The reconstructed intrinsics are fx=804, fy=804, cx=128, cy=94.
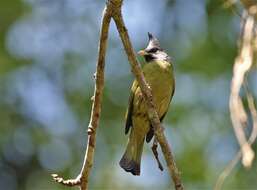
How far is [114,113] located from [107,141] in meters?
0.44

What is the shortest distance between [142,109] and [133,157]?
0.96 ft

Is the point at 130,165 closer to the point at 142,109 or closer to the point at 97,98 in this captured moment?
the point at 142,109

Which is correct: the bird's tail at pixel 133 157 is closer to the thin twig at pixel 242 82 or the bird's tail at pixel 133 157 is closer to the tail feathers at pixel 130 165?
the tail feathers at pixel 130 165

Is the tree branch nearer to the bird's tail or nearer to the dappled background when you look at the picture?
the bird's tail

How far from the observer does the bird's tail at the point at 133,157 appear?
Answer: 15.6ft

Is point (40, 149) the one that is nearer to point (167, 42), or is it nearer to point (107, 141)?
point (107, 141)

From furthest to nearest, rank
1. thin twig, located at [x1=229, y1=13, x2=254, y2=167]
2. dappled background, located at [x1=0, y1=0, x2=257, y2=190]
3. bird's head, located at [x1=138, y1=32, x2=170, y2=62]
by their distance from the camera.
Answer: dappled background, located at [x1=0, y1=0, x2=257, y2=190]
bird's head, located at [x1=138, y1=32, x2=170, y2=62]
thin twig, located at [x1=229, y1=13, x2=254, y2=167]

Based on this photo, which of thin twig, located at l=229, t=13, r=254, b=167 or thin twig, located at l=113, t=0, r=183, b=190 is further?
thin twig, located at l=113, t=0, r=183, b=190

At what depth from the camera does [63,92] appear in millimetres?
12664

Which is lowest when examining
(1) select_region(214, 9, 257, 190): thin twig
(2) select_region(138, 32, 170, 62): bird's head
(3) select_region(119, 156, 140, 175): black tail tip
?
(3) select_region(119, 156, 140, 175): black tail tip

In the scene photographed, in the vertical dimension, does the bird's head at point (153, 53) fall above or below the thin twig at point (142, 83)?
above

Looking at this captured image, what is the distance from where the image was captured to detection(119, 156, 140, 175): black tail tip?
187 inches

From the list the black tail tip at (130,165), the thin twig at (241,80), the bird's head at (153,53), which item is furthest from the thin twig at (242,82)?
the bird's head at (153,53)

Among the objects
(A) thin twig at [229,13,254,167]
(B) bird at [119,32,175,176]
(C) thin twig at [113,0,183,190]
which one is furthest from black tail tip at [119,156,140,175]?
(A) thin twig at [229,13,254,167]
